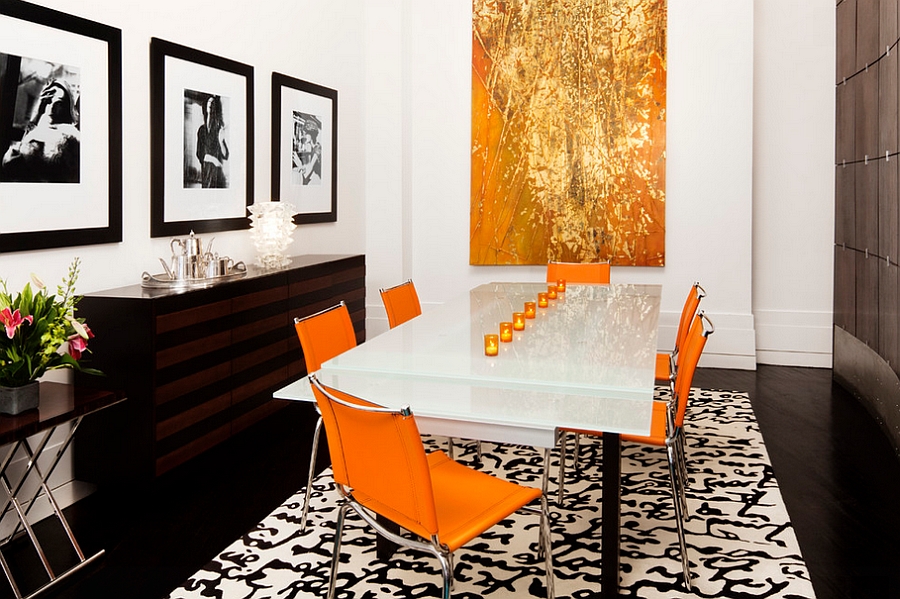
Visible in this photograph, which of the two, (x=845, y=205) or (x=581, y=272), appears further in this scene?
(x=845, y=205)

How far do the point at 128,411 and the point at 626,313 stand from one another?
95.8 inches

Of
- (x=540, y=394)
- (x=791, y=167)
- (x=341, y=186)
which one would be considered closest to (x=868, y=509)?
(x=540, y=394)

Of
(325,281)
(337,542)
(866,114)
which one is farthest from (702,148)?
(337,542)

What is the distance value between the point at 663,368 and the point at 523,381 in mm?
1955

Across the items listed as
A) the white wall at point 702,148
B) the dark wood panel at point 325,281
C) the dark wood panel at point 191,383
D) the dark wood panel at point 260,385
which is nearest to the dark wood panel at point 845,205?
the white wall at point 702,148

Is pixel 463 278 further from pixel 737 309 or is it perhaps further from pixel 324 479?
Result: pixel 324 479

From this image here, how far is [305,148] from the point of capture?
20.1ft

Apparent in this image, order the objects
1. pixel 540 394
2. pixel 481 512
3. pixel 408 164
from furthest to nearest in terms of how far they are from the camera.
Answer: pixel 408 164 < pixel 540 394 < pixel 481 512

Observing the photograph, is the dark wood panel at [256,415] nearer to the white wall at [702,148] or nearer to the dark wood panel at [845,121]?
the white wall at [702,148]

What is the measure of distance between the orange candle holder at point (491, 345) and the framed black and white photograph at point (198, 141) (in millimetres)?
2231

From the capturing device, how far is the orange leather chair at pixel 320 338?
11.0 feet

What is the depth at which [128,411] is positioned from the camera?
11.9 ft

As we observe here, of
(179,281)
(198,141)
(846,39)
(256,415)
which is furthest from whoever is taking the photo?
(846,39)

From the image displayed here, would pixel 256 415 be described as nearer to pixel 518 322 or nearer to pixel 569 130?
pixel 518 322
